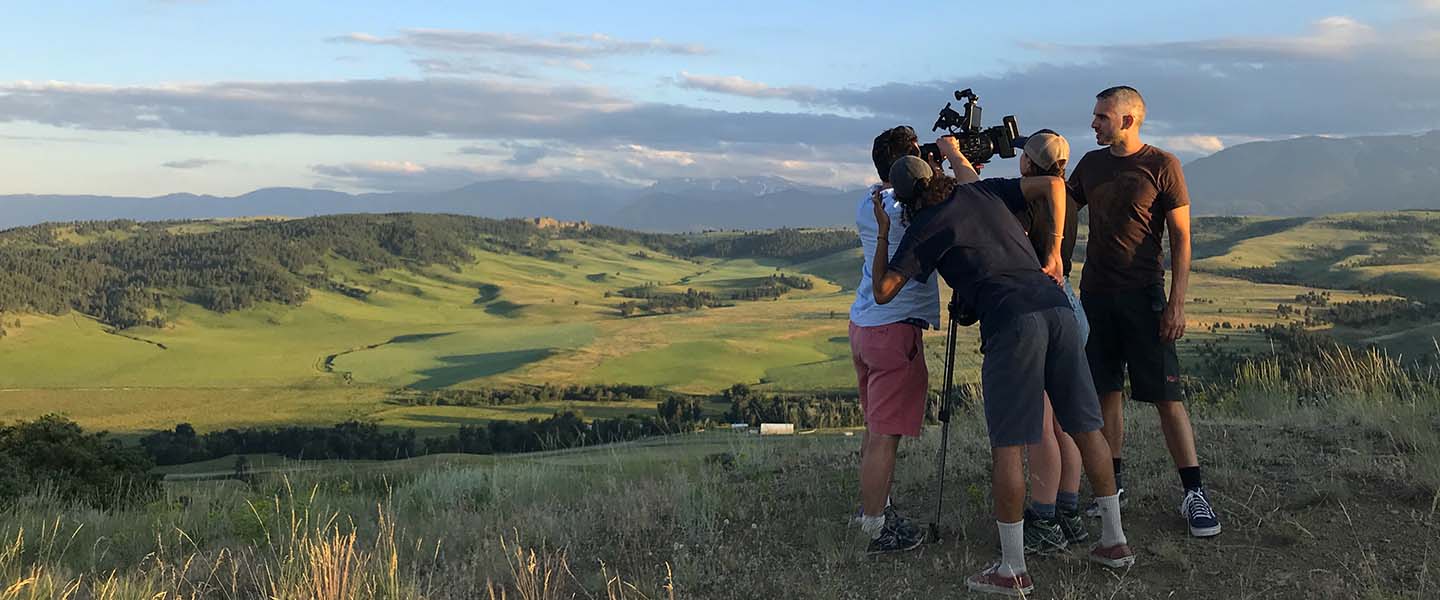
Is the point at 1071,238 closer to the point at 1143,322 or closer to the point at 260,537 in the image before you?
the point at 1143,322

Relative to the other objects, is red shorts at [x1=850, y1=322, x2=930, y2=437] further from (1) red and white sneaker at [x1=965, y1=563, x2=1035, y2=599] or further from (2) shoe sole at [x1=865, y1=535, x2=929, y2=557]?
(1) red and white sneaker at [x1=965, y1=563, x2=1035, y2=599]

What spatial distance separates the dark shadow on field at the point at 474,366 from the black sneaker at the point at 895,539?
3120 inches

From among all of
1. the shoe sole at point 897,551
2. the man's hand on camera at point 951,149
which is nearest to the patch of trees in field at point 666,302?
the shoe sole at point 897,551

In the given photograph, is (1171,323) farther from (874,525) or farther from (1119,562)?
(874,525)

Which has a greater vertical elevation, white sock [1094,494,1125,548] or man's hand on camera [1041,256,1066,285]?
man's hand on camera [1041,256,1066,285]

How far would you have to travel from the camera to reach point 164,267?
151000 mm

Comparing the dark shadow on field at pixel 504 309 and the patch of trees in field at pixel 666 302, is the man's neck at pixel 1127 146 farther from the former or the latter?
the dark shadow on field at pixel 504 309

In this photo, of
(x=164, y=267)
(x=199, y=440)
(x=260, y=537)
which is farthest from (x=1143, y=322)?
(x=164, y=267)

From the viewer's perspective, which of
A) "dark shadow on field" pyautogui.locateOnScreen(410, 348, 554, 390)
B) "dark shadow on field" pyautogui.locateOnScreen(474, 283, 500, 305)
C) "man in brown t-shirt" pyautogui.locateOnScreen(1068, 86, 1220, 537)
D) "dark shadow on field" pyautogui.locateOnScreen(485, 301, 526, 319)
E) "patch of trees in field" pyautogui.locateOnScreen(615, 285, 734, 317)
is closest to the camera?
"man in brown t-shirt" pyautogui.locateOnScreen(1068, 86, 1220, 537)

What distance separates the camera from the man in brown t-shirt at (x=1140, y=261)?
4867mm

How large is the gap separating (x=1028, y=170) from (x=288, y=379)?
9411 centimetres

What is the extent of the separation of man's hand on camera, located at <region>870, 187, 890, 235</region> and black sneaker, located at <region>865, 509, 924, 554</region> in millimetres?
1597

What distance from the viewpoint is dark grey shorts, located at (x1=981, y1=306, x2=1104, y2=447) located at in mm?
4023

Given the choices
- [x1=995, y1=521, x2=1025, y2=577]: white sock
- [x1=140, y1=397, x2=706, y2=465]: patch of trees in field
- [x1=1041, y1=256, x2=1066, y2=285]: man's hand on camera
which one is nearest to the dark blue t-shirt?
[x1=1041, y1=256, x2=1066, y2=285]: man's hand on camera
